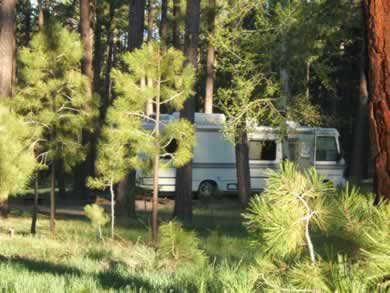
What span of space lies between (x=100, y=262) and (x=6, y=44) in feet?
37.0

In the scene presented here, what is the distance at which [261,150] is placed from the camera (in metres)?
28.1

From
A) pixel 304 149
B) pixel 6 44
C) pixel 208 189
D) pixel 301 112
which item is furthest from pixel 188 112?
pixel 304 149

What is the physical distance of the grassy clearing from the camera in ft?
16.6

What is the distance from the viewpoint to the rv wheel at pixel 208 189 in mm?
26197

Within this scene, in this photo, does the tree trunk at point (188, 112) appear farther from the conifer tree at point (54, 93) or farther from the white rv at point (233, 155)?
the white rv at point (233, 155)

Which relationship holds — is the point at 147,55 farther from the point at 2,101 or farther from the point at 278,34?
the point at 278,34

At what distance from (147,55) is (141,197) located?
13844mm

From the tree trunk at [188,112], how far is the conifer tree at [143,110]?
4.57 metres

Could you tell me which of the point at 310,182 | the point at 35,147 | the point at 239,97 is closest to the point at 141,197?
the point at 239,97

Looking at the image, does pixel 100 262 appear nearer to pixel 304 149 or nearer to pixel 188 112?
pixel 188 112

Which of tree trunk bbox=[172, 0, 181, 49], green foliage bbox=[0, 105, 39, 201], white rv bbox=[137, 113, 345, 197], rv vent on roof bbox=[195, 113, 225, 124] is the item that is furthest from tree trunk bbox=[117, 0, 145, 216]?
tree trunk bbox=[172, 0, 181, 49]

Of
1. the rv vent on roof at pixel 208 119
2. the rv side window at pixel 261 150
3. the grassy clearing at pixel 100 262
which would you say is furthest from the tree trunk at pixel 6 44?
the rv side window at pixel 261 150

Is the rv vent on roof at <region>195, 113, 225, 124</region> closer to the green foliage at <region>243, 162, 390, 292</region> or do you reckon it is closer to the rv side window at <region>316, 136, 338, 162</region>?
the rv side window at <region>316, 136, 338, 162</region>

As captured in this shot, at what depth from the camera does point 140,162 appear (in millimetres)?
12352
